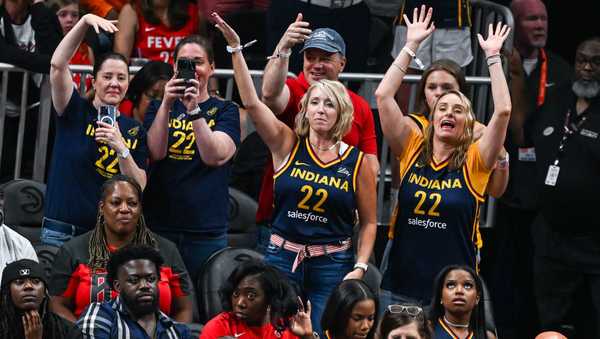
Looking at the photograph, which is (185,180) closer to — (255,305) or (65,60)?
(65,60)

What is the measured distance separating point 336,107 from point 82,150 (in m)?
1.55

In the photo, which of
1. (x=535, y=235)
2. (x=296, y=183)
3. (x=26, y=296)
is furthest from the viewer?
(x=535, y=235)

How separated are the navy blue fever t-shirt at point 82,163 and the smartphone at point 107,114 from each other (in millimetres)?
128

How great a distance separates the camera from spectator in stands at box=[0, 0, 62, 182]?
11.1 m

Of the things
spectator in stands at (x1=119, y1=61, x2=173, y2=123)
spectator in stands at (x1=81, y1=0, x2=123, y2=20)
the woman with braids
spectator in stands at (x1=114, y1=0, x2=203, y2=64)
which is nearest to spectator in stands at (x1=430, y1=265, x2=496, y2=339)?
the woman with braids

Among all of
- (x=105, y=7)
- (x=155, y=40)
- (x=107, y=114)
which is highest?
(x=105, y=7)

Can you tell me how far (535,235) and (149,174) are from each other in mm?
3244

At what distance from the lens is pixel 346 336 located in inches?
356

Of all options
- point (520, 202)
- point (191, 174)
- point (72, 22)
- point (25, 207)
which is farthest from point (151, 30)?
point (520, 202)

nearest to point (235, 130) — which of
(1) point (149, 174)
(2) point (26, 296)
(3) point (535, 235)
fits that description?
(1) point (149, 174)

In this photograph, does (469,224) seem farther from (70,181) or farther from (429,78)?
(70,181)

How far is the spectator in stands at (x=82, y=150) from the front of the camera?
989 centimetres

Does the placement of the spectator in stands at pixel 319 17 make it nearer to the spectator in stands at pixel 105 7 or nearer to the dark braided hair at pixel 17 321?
the spectator in stands at pixel 105 7

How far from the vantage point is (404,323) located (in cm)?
884
